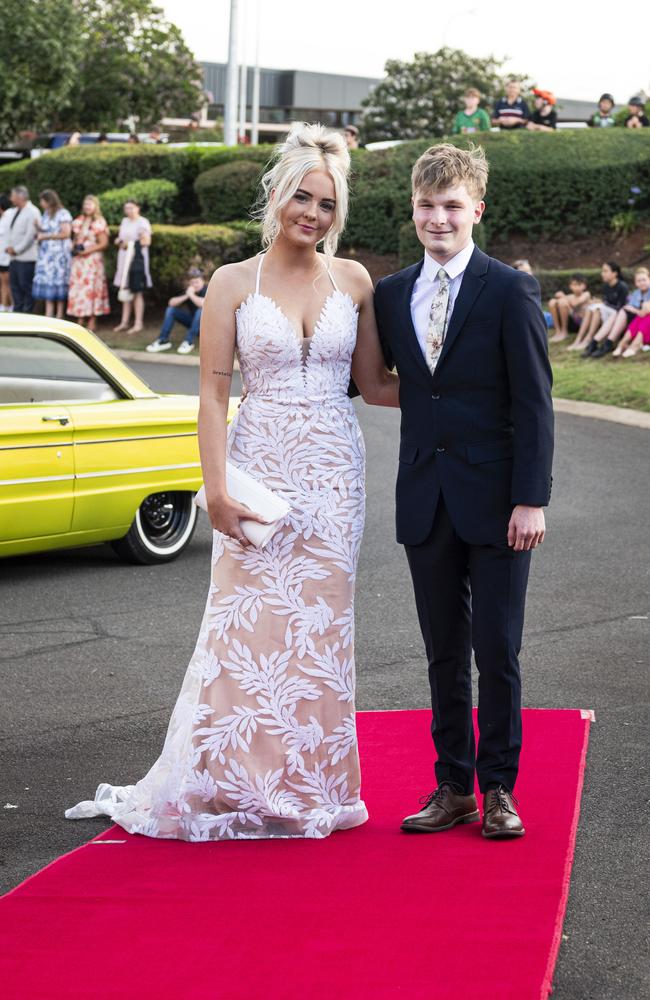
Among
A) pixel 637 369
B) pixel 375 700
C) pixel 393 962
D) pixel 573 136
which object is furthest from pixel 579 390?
pixel 393 962

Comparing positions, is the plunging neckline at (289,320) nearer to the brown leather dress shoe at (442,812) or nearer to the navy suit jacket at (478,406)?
the navy suit jacket at (478,406)

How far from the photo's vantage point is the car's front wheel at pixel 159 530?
897 centimetres

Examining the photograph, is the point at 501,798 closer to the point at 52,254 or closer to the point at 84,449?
the point at 84,449

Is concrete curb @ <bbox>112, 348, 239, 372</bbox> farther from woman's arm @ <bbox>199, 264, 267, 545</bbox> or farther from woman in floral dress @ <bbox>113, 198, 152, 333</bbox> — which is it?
woman's arm @ <bbox>199, 264, 267, 545</bbox>

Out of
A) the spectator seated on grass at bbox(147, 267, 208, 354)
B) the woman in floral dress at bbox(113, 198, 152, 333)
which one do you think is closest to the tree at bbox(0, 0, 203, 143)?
the woman in floral dress at bbox(113, 198, 152, 333)

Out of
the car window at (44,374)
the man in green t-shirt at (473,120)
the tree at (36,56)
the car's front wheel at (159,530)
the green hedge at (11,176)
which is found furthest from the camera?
the tree at (36,56)

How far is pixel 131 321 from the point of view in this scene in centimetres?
2452

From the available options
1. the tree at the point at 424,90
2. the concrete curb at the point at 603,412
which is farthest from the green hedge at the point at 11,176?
the tree at the point at 424,90

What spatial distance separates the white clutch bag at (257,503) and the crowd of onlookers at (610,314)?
1362 centimetres

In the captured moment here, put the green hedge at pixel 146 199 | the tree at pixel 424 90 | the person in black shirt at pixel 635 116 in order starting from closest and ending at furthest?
1. the person in black shirt at pixel 635 116
2. the green hedge at pixel 146 199
3. the tree at pixel 424 90

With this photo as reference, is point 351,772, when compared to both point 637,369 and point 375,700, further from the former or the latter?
point 637,369

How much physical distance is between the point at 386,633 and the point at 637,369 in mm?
11045

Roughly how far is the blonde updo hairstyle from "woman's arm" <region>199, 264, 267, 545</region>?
240 millimetres

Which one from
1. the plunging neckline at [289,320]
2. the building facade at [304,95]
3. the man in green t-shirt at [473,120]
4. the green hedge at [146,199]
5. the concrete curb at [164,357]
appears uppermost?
the building facade at [304,95]
